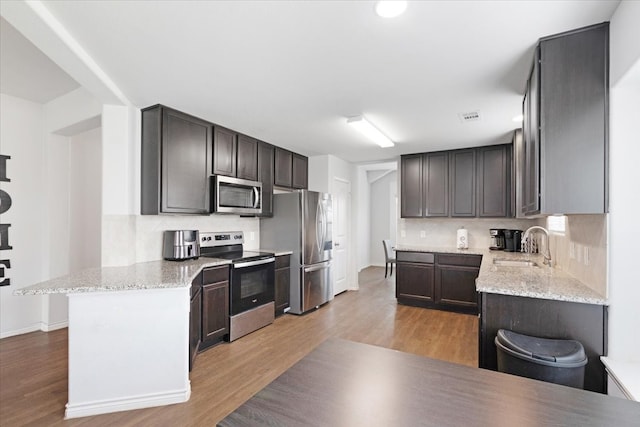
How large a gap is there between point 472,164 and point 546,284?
2827mm

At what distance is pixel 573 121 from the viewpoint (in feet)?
5.76

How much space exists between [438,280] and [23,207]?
5220 millimetres

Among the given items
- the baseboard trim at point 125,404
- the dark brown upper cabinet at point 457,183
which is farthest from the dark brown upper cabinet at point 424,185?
the baseboard trim at point 125,404

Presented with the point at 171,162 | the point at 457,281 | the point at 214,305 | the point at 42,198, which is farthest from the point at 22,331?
the point at 457,281

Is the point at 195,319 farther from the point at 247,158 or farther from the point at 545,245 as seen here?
the point at 545,245

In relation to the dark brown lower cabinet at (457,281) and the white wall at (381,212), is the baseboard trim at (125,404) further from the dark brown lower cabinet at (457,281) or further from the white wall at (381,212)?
the white wall at (381,212)

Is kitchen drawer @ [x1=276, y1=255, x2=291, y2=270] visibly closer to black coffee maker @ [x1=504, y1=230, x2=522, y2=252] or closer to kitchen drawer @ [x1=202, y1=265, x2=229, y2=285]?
kitchen drawer @ [x1=202, y1=265, x2=229, y2=285]

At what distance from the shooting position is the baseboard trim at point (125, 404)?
6.73ft

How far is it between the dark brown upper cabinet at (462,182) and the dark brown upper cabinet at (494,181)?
0.30ft

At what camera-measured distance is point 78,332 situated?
207cm

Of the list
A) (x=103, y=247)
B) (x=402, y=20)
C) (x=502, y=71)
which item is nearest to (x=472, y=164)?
(x=502, y=71)

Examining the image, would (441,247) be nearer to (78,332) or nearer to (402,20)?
(402,20)

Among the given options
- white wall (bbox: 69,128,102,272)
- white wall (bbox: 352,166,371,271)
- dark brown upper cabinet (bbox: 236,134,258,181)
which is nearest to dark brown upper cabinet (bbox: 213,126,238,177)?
dark brown upper cabinet (bbox: 236,134,258,181)

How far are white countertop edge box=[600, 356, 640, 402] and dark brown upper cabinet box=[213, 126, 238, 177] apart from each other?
3.48 metres
